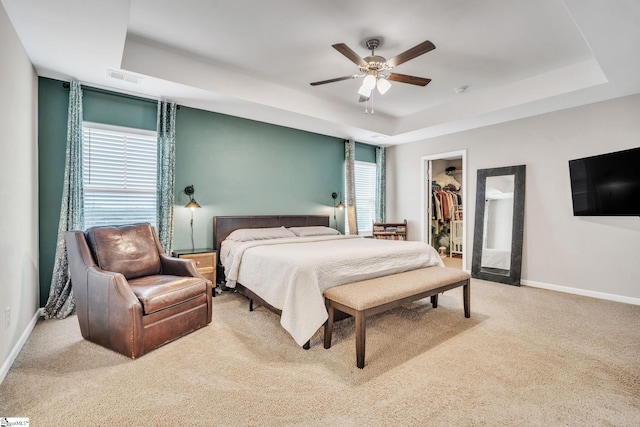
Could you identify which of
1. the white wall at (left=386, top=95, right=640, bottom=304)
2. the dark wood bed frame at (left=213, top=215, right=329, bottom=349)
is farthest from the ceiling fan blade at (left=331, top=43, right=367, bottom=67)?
the white wall at (left=386, top=95, right=640, bottom=304)

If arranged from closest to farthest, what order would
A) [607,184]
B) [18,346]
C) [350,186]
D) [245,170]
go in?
1. [18,346]
2. [607,184]
3. [245,170]
4. [350,186]

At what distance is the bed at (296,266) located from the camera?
251cm

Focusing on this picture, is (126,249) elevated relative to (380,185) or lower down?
lower down

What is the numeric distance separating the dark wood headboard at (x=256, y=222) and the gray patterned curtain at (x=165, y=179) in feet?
2.09

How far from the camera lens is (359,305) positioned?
7.45 feet

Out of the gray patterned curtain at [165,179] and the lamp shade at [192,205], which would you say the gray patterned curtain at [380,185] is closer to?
the lamp shade at [192,205]

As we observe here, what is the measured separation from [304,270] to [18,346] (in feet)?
7.69

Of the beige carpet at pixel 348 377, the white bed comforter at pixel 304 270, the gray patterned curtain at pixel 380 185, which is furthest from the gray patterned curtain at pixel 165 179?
the gray patterned curtain at pixel 380 185

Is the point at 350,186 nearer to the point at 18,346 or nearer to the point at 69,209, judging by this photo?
the point at 69,209

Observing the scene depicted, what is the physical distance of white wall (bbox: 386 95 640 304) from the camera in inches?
148

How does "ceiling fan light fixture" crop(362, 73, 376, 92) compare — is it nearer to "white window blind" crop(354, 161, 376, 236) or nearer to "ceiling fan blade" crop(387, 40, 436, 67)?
"ceiling fan blade" crop(387, 40, 436, 67)

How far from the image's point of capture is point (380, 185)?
6504mm

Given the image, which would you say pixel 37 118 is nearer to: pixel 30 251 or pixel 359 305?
pixel 30 251

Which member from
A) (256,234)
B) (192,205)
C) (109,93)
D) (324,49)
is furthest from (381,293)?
(109,93)
